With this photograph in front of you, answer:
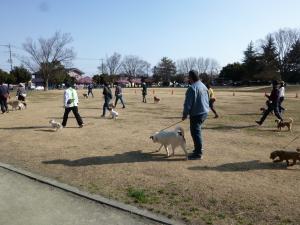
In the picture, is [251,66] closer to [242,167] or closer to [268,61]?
[268,61]

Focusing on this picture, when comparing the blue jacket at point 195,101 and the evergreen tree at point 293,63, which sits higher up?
the evergreen tree at point 293,63

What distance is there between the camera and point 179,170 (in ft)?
24.6

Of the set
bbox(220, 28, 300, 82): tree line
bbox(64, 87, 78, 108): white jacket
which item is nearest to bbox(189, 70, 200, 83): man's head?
bbox(64, 87, 78, 108): white jacket

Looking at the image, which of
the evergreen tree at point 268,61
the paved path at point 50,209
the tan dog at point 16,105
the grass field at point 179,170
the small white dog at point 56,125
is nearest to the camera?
the paved path at point 50,209

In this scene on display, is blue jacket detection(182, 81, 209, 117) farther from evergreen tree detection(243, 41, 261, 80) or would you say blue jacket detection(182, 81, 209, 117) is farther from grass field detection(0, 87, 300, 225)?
evergreen tree detection(243, 41, 261, 80)

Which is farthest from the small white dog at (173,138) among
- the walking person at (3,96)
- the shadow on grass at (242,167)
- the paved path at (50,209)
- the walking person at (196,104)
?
the walking person at (3,96)

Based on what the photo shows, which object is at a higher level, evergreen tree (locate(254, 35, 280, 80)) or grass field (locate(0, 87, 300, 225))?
evergreen tree (locate(254, 35, 280, 80))

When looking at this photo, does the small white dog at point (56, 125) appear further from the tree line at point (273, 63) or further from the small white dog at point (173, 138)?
the tree line at point (273, 63)

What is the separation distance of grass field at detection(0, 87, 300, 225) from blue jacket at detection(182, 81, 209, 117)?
1.04 meters

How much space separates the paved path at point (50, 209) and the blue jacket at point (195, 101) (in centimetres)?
303

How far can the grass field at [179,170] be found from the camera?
218 inches

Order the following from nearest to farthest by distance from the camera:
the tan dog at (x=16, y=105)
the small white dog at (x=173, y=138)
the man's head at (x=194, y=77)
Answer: the man's head at (x=194, y=77), the small white dog at (x=173, y=138), the tan dog at (x=16, y=105)

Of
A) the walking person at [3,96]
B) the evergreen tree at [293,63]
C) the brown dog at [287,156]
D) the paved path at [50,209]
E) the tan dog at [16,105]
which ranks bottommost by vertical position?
the paved path at [50,209]

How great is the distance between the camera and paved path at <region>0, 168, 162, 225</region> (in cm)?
519
